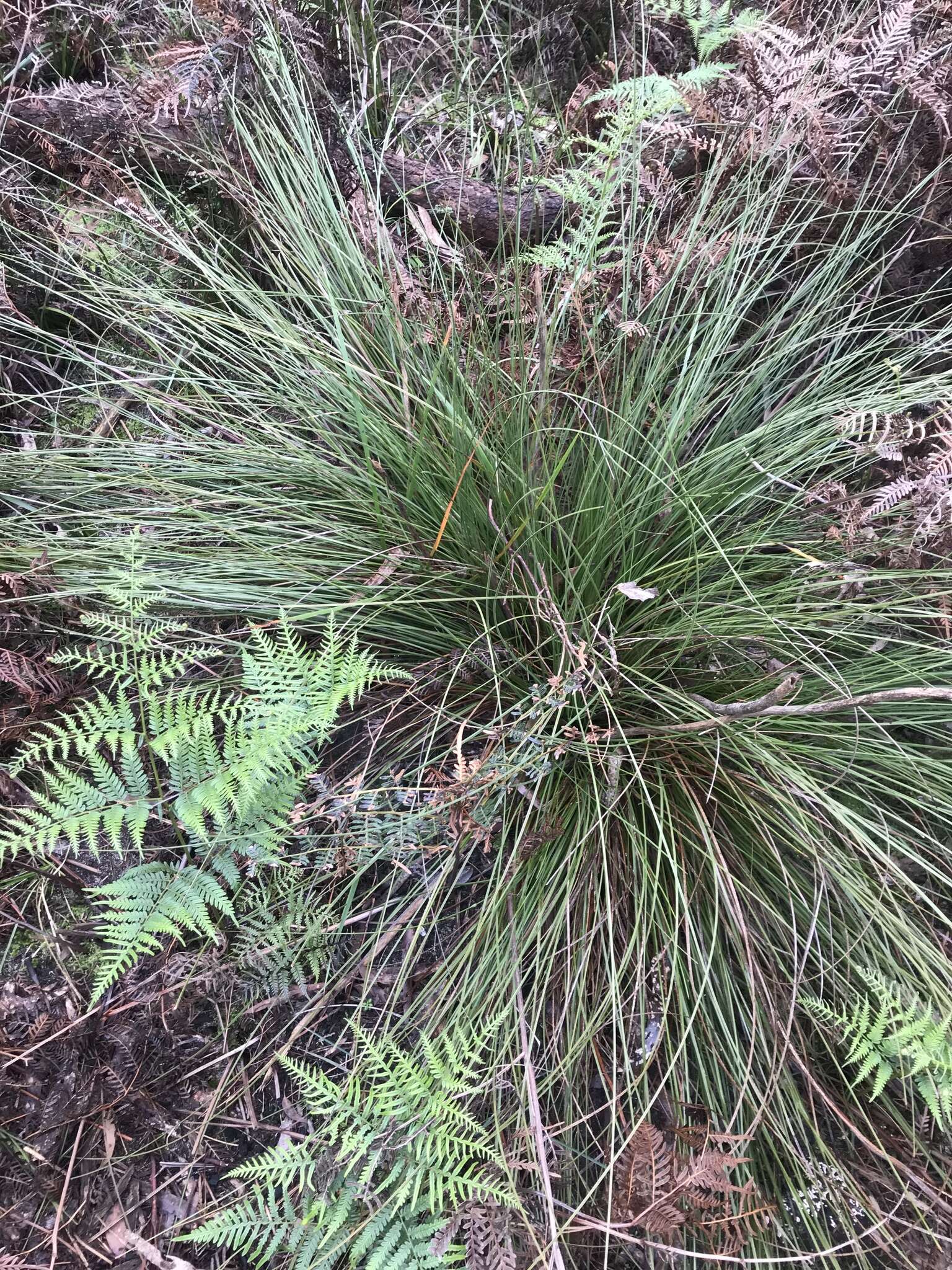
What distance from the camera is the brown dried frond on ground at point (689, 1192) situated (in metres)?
1.18

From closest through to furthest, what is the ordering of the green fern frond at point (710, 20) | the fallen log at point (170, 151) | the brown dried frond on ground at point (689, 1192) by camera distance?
the brown dried frond on ground at point (689, 1192)
the green fern frond at point (710, 20)
the fallen log at point (170, 151)

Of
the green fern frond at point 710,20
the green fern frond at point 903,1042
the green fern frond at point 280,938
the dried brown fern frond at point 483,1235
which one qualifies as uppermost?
the green fern frond at point 710,20

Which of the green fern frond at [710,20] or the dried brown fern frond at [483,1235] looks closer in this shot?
the dried brown fern frond at [483,1235]

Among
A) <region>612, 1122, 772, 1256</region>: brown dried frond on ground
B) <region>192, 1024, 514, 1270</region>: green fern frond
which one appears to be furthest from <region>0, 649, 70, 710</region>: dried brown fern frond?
<region>612, 1122, 772, 1256</region>: brown dried frond on ground

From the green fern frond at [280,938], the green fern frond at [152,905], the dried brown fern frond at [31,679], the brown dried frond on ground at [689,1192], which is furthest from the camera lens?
the dried brown fern frond at [31,679]

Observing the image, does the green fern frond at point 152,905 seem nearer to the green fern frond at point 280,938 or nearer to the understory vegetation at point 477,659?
the understory vegetation at point 477,659

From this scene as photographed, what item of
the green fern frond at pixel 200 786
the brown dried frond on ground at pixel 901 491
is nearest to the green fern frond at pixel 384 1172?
the green fern frond at pixel 200 786

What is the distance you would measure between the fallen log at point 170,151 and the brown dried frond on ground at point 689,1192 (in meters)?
2.22

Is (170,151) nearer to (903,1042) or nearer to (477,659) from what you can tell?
(477,659)

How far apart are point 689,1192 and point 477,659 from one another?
1098 millimetres

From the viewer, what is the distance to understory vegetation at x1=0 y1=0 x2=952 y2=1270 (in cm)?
137

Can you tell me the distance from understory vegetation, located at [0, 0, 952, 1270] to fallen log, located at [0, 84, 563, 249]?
0.02 m

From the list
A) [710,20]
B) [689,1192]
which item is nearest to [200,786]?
[689,1192]

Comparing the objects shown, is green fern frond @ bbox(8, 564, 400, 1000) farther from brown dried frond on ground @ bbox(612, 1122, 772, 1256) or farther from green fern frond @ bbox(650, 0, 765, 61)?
green fern frond @ bbox(650, 0, 765, 61)
